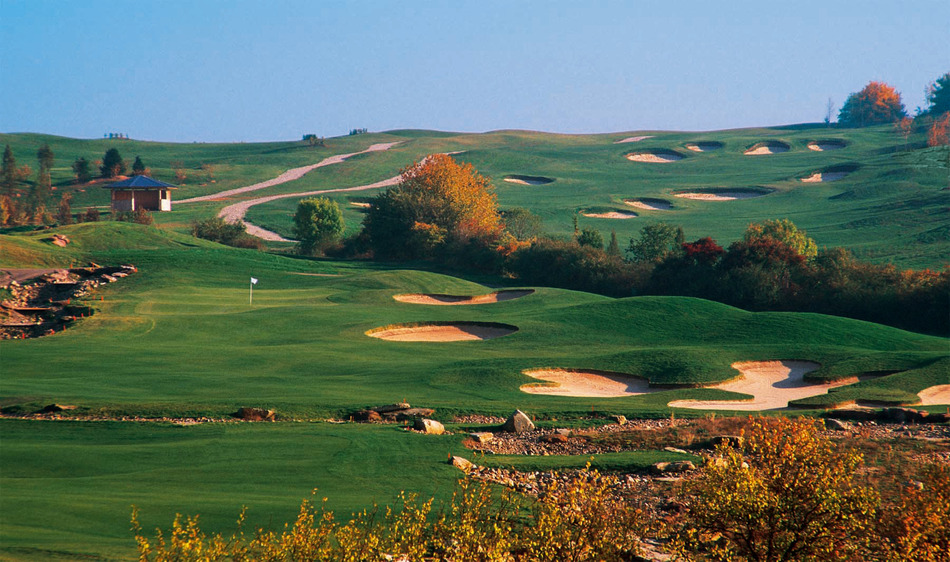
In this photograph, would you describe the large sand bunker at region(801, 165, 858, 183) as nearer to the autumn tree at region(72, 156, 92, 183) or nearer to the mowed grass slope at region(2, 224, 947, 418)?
the mowed grass slope at region(2, 224, 947, 418)

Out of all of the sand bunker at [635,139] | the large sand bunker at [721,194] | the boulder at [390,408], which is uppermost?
the sand bunker at [635,139]

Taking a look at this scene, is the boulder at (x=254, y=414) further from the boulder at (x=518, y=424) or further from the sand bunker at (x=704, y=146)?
the sand bunker at (x=704, y=146)

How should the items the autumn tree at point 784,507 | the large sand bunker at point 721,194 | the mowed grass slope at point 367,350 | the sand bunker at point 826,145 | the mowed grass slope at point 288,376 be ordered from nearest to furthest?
1. the autumn tree at point 784,507
2. the mowed grass slope at point 288,376
3. the mowed grass slope at point 367,350
4. the large sand bunker at point 721,194
5. the sand bunker at point 826,145

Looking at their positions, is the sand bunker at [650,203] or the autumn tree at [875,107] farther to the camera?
the autumn tree at [875,107]

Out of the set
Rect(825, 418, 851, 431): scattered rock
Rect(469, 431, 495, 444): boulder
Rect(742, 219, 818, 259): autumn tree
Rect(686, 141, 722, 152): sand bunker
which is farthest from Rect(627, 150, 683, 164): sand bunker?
Rect(469, 431, 495, 444): boulder

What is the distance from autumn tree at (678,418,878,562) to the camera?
1052cm

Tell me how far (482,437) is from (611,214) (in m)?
82.3

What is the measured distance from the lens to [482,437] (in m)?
19.3

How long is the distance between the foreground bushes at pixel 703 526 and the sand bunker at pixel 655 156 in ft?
455

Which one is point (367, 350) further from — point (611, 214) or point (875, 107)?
point (875, 107)

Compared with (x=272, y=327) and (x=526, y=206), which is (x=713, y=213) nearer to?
(x=526, y=206)

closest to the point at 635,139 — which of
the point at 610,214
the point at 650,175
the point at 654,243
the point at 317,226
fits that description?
the point at 650,175

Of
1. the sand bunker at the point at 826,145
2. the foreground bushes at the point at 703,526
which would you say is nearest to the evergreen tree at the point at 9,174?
the foreground bushes at the point at 703,526

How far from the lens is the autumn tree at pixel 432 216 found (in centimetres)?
6899
